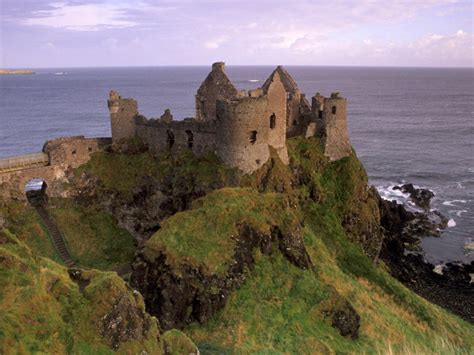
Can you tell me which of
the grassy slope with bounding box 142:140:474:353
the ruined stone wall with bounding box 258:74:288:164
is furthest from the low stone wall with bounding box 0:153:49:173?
the ruined stone wall with bounding box 258:74:288:164

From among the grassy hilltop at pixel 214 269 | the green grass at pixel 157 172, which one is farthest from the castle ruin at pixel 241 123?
the grassy hilltop at pixel 214 269

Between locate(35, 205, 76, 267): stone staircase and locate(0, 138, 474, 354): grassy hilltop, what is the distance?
19.7 inches

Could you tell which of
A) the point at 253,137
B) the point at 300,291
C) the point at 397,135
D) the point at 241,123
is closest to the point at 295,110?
the point at 253,137

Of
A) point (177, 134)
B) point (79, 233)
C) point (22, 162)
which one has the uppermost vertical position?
point (177, 134)

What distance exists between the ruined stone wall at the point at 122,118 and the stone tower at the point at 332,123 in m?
16.0

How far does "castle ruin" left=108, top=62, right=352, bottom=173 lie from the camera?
1264 inches

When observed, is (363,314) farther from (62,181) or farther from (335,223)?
(62,181)

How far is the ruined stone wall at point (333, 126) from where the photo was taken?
39438mm

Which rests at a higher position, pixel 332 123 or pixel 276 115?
pixel 276 115

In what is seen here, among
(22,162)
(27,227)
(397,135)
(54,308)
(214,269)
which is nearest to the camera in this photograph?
(54,308)

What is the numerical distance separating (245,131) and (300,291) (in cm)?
1234

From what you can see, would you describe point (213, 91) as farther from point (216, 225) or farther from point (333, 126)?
point (216, 225)

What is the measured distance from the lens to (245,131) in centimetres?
3194

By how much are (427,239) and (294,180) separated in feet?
74.0
